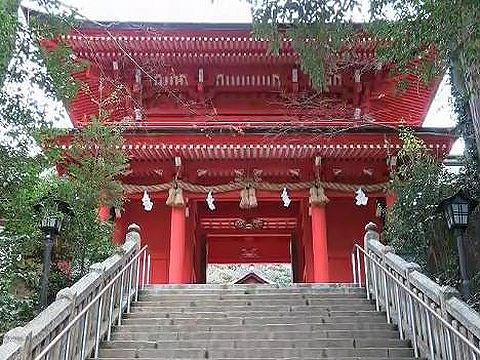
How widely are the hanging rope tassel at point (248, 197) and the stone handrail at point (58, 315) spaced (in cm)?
426

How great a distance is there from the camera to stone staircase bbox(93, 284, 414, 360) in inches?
265

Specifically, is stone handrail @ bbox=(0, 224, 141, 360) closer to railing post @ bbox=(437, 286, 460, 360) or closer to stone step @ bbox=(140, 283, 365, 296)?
stone step @ bbox=(140, 283, 365, 296)

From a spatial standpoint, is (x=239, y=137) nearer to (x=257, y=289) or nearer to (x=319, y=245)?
(x=319, y=245)

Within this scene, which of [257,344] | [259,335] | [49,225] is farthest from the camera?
[49,225]

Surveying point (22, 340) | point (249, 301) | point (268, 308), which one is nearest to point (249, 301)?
point (249, 301)

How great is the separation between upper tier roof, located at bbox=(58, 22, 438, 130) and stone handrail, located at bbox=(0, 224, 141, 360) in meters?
6.23

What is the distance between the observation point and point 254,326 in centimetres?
761

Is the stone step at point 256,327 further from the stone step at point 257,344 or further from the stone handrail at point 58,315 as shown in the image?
the stone handrail at point 58,315

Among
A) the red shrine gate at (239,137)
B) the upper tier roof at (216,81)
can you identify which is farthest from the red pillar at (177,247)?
the upper tier roof at (216,81)

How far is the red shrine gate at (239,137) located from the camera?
12.1m

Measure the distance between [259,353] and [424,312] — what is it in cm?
172

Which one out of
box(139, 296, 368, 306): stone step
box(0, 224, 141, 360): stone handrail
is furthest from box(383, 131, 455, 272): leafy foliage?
box(0, 224, 141, 360): stone handrail

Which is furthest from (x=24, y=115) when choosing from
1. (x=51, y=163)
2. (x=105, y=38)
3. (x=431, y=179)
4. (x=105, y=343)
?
(x=105, y=38)

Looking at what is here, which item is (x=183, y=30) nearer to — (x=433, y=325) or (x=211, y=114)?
(x=211, y=114)
